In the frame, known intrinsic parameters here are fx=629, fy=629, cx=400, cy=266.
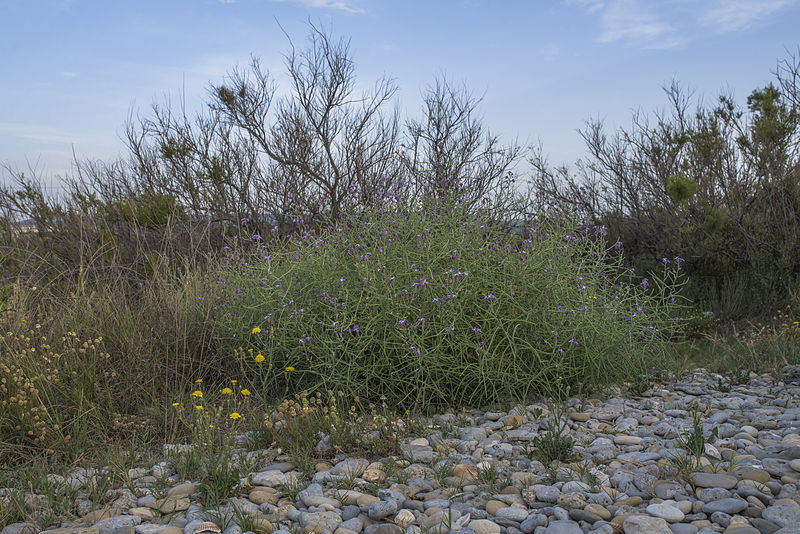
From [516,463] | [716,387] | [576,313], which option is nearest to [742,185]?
[716,387]

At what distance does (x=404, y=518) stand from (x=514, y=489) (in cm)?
51

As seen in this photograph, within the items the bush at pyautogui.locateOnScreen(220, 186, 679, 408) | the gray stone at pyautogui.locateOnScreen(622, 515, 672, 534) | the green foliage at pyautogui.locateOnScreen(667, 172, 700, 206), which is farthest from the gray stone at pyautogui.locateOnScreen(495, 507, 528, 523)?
the green foliage at pyautogui.locateOnScreen(667, 172, 700, 206)

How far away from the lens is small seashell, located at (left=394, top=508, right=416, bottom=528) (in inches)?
90.2

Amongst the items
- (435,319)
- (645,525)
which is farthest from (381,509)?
(435,319)

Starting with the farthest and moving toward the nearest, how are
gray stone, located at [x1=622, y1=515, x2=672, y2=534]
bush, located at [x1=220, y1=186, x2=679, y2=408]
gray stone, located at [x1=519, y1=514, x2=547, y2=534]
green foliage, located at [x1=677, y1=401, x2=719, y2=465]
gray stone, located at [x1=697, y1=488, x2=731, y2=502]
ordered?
bush, located at [x1=220, y1=186, x2=679, y2=408] → green foliage, located at [x1=677, y1=401, x2=719, y2=465] → gray stone, located at [x1=697, y1=488, x2=731, y2=502] → gray stone, located at [x1=519, y1=514, x2=547, y2=534] → gray stone, located at [x1=622, y1=515, x2=672, y2=534]

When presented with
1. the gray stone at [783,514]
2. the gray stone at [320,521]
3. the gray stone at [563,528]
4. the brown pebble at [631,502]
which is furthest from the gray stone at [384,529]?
the gray stone at [783,514]

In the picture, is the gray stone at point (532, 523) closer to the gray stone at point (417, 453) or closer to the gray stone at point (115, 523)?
the gray stone at point (417, 453)

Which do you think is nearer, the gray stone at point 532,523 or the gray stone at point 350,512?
the gray stone at point 532,523

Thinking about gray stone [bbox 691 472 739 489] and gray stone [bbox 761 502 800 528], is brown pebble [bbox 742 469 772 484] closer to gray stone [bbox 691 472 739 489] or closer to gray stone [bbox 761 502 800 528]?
gray stone [bbox 691 472 739 489]

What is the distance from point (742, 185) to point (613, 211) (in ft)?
7.21

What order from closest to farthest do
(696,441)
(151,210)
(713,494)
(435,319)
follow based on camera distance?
(713,494) < (696,441) < (435,319) < (151,210)

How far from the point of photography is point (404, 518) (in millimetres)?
2305

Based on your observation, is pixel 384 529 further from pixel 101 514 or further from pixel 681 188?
pixel 681 188

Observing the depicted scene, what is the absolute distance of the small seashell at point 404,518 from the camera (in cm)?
229
